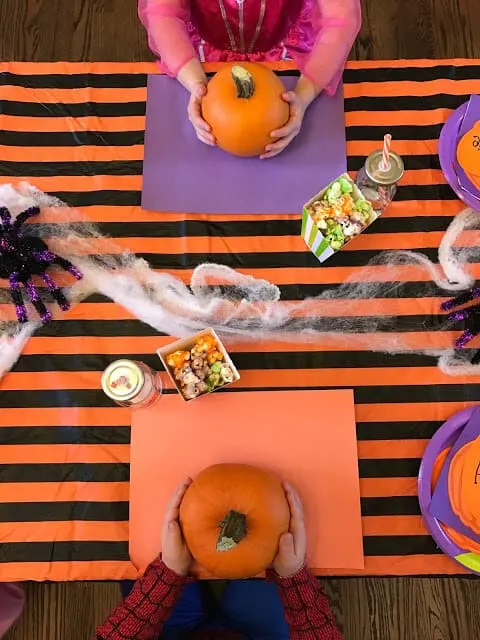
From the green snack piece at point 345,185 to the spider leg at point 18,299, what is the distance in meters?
0.46

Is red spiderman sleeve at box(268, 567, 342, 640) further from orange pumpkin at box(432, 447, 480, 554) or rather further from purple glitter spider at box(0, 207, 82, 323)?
purple glitter spider at box(0, 207, 82, 323)

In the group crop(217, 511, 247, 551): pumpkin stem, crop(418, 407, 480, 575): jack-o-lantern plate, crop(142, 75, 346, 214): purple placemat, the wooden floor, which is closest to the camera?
crop(217, 511, 247, 551): pumpkin stem

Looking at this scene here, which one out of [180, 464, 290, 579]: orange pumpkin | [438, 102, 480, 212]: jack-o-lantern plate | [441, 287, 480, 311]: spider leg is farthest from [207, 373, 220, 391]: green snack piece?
[438, 102, 480, 212]: jack-o-lantern plate

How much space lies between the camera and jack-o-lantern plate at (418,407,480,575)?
0.67 metres

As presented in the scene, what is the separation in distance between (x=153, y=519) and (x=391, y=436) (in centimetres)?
33

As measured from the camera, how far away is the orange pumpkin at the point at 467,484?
2.05 feet

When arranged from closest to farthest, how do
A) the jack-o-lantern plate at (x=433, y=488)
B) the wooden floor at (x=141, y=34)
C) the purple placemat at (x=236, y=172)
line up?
the jack-o-lantern plate at (x=433, y=488)
the purple placemat at (x=236, y=172)
the wooden floor at (x=141, y=34)

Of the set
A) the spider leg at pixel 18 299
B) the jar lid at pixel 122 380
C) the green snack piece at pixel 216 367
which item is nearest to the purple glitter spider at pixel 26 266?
the spider leg at pixel 18 299

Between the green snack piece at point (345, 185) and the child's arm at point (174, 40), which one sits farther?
the child's arm at point (174, 40)

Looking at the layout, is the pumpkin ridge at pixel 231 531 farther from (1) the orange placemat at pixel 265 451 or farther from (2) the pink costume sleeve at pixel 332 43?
(2) the pink costume sleeve at pixel 332 43

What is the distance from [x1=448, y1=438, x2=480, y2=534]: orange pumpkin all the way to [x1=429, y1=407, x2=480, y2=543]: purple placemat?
0.01m

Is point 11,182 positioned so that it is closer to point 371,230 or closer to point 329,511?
point 371,230

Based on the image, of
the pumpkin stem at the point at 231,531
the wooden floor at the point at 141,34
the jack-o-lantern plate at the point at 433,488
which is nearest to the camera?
the pumpkin stem at the point at 231,531

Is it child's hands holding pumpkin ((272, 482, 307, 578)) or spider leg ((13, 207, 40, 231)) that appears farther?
spider leg ((13, 207, 40, 231))
